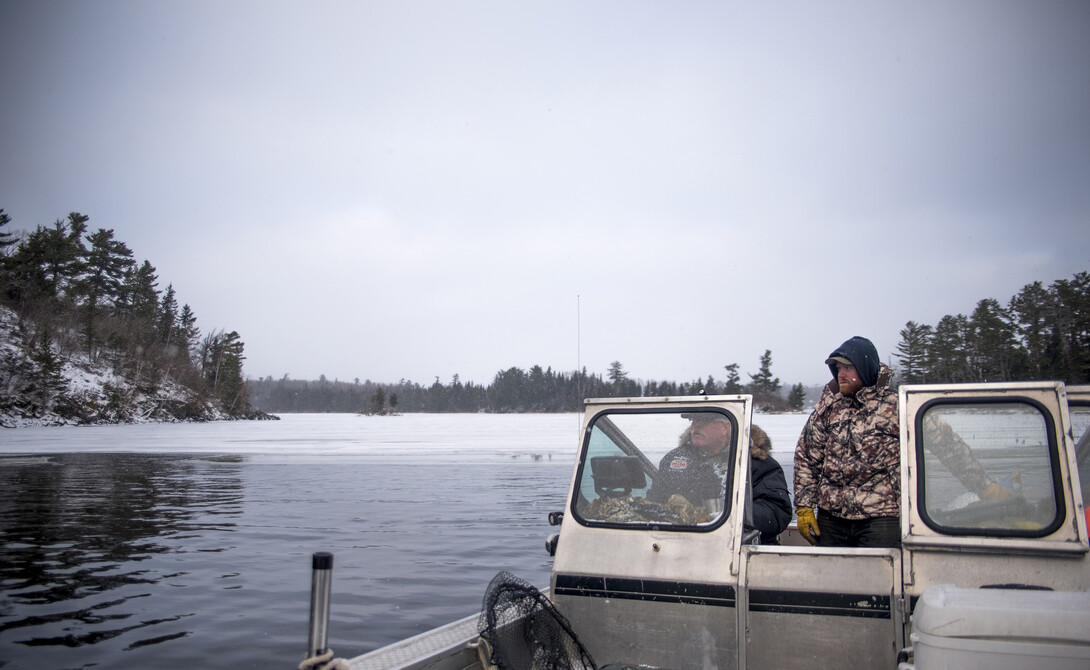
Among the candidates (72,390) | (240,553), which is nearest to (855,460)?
(240,553)

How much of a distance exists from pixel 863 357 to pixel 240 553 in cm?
795

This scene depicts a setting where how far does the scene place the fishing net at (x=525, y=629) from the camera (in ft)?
10.2

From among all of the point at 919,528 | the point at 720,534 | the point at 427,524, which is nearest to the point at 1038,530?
the point at 919,528

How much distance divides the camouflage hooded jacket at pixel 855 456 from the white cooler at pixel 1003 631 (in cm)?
121

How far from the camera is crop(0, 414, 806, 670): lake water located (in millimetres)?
5750

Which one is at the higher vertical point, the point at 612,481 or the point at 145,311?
the point at 145,311

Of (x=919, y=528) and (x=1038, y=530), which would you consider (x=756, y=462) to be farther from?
(x=1038, y=530)

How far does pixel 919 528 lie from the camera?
300cm

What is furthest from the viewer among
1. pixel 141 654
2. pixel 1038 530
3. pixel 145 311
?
pixel 145 311

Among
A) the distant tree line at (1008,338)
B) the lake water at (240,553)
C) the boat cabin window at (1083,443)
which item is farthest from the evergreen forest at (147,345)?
the boat cabin window at (1083,443)

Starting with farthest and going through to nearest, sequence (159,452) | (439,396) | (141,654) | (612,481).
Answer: (439,396), (159,452), (141,654), (612,481)

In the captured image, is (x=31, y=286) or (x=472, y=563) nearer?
(x=472, y=563)

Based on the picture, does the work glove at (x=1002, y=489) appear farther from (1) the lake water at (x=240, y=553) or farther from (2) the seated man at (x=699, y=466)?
(1) the lake water at (x=240, y=553)

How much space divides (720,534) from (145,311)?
253 feet
